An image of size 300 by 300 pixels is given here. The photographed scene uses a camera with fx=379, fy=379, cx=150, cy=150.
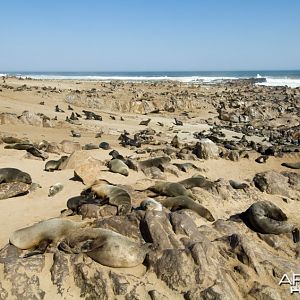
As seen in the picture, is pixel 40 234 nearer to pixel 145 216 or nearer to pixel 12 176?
A: pixel 145 216

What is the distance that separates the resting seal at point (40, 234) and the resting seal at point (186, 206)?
84.7 inches

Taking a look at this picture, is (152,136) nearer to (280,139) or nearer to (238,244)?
(280,139)

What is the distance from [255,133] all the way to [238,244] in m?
15.1

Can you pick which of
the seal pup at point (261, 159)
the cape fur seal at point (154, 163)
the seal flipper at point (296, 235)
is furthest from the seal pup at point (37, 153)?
the seal flipper at point (296, 235)

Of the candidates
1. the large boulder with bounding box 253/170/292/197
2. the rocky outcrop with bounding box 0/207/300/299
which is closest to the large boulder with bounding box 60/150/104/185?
the rocky outcrop with bounding box 0/207/300/299

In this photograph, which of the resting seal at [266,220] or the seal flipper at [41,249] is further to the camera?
the resting seal at [266,220]

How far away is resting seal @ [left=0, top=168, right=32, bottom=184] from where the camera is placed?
7.64m

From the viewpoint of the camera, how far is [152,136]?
16734 mm

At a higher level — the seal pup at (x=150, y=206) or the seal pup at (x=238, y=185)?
the seal pup at (x=150, y=206)

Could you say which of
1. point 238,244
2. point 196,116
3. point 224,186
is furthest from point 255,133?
point 238,244

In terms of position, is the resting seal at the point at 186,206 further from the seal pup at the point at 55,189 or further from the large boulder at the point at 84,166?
the seal pup at the point at 55,189

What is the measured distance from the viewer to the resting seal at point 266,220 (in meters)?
6.57

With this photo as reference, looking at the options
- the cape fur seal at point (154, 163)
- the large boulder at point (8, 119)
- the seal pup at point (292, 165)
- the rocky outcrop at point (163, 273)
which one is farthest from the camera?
the large boulder at point (8, 119)

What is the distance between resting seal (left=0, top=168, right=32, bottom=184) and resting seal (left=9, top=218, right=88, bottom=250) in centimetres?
257
